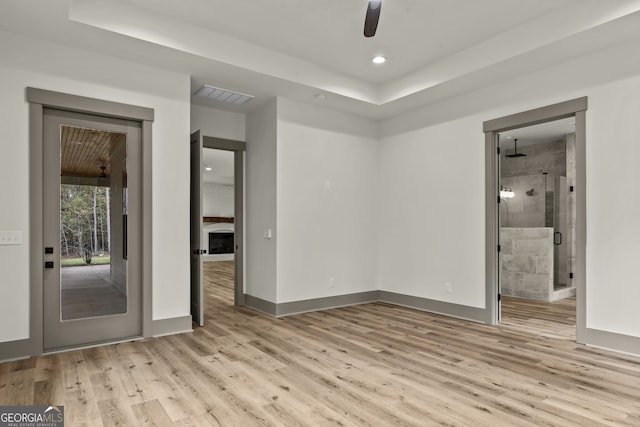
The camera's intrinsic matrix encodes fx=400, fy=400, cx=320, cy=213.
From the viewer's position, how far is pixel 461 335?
431cm

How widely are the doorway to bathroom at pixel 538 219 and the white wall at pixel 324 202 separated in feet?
6.14

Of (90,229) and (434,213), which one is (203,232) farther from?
(434,213)

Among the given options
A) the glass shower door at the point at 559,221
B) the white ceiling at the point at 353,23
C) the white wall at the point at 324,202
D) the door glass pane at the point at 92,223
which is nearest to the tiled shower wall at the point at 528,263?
the glass shower door at the point at 559,221

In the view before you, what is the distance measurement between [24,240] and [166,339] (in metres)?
1.59

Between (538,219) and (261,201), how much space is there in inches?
232

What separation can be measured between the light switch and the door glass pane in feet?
1.08

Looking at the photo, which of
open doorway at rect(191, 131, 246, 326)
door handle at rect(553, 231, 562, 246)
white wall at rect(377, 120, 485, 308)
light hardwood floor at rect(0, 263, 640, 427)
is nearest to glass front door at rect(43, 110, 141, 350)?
light hardwood floor at rect(0, 263, 640, 427)

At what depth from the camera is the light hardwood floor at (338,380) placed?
97.6 inches

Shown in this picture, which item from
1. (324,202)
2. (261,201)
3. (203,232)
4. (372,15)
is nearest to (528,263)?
(324,202)

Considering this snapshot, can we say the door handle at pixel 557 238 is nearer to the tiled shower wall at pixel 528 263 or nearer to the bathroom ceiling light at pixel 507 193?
the bathroom ceiling light at pixel 507 193

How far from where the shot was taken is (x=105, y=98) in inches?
157

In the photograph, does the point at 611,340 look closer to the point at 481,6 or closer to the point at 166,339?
the point at 481,6

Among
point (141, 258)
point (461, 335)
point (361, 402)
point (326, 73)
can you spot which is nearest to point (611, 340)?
point (461, 335)

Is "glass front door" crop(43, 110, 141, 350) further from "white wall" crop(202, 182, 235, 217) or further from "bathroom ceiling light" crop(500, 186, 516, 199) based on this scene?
"white wall" crop(202, 182, 235, 217)
